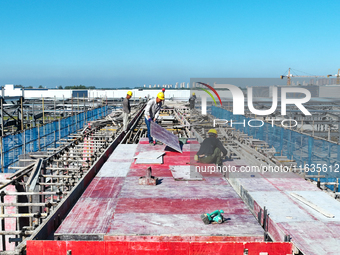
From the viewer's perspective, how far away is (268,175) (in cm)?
859

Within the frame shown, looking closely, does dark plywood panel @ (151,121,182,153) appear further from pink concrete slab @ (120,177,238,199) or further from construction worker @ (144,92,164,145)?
pink concrete slab @ (120,177,238,199)

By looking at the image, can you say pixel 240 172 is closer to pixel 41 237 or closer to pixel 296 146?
pixel 41 237

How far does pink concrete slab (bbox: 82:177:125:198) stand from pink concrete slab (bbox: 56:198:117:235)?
0.84ft

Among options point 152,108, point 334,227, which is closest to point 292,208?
point 334,227

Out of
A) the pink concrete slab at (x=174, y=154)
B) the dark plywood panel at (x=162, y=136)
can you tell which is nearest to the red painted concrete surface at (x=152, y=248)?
the dark plywood panel at (x=162, y=136)

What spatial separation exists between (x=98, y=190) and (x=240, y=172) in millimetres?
3799

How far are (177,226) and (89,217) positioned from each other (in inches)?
63.9

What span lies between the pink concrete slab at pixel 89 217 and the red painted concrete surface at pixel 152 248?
1.60 ft

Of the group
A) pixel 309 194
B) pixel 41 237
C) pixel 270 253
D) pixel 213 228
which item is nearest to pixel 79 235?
pixel 41 237

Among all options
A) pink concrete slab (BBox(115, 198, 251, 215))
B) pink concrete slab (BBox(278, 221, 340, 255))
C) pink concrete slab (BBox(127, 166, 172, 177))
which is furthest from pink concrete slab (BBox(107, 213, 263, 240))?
pink concrete slab (BBox(127, 166, 172, 177))

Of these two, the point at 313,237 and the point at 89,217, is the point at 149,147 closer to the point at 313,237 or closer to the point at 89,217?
the point at 89,217

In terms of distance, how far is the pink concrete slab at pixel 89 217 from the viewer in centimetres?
527

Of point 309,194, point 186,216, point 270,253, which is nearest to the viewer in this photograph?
point 270,253

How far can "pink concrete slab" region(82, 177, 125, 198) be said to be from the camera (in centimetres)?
702
